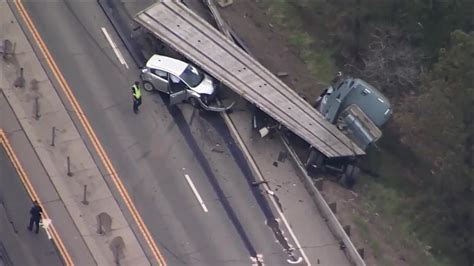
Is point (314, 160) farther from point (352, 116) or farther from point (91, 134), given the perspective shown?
point (91, 134)

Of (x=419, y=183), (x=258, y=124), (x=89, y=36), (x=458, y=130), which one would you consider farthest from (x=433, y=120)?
(x=89, y=36)

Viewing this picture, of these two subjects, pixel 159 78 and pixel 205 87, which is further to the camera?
pixel 205 87

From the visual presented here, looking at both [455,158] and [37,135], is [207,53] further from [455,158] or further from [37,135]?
[455,158]

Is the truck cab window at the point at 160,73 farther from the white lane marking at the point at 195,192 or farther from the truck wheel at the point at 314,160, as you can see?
the truck wheel at the point at 314,160

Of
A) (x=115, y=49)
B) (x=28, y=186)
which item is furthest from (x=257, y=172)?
(x=28, y=186)

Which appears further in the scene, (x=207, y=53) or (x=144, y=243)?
(x=207, y=53)

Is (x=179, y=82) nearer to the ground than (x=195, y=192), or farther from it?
farther from it

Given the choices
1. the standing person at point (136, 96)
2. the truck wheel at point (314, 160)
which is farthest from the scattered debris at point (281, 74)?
the standing person at point (136, 96)
